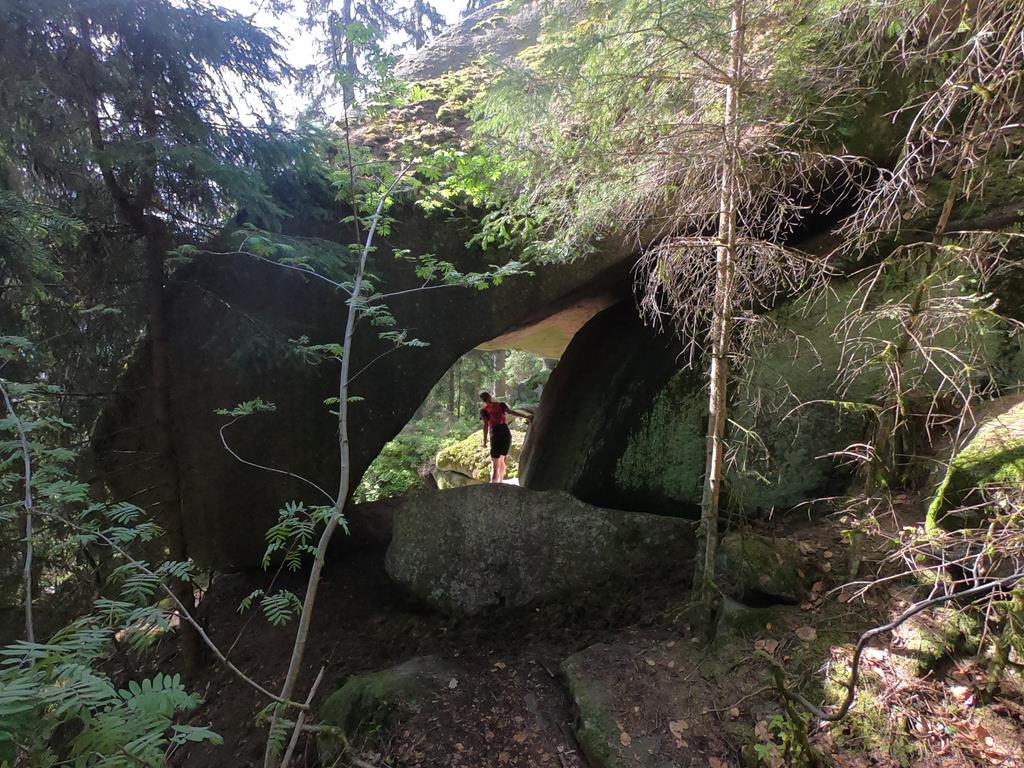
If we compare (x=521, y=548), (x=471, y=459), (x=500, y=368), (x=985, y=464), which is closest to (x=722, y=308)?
(x=985, y=464)

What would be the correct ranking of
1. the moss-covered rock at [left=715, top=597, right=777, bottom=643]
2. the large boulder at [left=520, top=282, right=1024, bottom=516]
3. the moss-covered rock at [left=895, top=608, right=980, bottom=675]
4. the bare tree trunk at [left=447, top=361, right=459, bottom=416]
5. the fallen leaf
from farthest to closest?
1. the bare tree trunk at [left=447, top=361, right=459, bottom=416]
2. the large boulder at [left=520, top=282, right=1024, bottom=516]
3. the moss-covered rock at [left=715, top=597, right=777, bottom=643]
4. the fallen leaf
5. the moss-covered rock at [left=895, top=608, right=980, bottom=675]

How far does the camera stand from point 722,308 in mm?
3668

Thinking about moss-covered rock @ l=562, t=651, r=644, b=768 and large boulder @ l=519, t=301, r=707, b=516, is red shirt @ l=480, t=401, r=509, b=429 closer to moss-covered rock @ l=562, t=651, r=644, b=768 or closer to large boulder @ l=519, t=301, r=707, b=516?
large boulder @ l=519, t=301, r=707, b=516

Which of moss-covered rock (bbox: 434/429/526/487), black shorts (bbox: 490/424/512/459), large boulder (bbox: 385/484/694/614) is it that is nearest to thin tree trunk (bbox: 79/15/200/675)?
large boulder (bbox: 385/484/694/614)

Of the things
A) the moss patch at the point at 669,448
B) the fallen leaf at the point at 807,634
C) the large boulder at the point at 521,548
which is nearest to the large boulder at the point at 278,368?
the large boulder at the point at 521,548

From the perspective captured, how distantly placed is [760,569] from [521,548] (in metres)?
2.44

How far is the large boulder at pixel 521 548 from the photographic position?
17.4 feet

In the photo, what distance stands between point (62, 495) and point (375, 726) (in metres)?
2.91

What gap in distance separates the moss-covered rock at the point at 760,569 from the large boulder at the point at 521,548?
78 centimetres

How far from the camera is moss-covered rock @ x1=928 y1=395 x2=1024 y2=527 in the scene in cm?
332

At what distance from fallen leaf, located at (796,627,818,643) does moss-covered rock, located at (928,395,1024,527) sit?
1.16 m

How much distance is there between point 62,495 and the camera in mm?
2893

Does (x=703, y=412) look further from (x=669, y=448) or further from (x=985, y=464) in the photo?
(x=985, y=464)

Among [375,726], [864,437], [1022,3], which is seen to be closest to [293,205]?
[375,726]
